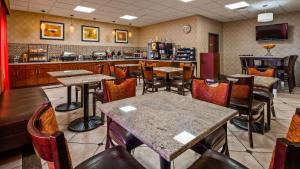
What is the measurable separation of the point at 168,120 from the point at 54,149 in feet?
2.36

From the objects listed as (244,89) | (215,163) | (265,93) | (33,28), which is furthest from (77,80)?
(33,28)

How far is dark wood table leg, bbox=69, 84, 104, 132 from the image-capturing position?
115 inches

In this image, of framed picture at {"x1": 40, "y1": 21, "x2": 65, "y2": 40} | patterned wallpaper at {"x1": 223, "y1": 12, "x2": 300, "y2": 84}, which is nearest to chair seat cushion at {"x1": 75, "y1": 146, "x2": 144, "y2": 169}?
framed picture at {"x1": 40, "y1": 21, "x2": 65, "y2": 40}

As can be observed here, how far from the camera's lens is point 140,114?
130cm

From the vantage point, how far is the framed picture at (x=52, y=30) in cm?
705

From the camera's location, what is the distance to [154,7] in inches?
245

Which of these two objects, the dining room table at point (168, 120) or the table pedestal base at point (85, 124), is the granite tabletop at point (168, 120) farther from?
the table pedestal base at point (85, 124)

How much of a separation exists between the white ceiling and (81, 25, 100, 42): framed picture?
1.16 meters

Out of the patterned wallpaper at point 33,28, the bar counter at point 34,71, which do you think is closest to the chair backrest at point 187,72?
the bar counter at point 34,71

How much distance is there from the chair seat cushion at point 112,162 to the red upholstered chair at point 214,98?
Result: 63cm

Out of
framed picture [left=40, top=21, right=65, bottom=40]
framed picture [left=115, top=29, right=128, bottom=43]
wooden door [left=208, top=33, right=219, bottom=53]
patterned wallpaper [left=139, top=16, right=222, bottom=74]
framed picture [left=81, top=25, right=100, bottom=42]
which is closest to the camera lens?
framed picture [left=40, top=21, right=65, bottom=40]

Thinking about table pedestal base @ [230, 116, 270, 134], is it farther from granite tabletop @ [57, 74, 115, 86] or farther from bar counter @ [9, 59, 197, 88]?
bar counter @ [9, 59, 197, 88]

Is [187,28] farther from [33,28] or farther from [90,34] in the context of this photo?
[33,28]

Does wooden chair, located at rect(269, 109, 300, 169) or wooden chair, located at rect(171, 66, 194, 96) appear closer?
wooden chair, located at rect(269, 109, 300, 169)
